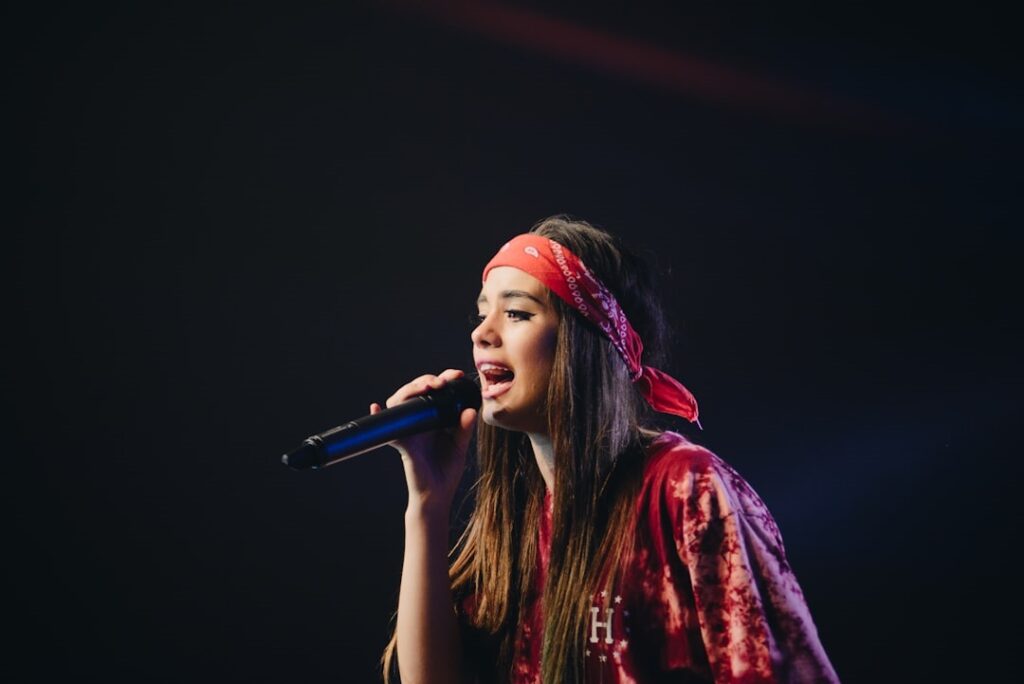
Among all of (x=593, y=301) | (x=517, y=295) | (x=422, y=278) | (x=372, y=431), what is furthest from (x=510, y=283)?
(x=422, y=278)

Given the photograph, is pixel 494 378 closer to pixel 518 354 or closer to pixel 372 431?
pixel 518 354

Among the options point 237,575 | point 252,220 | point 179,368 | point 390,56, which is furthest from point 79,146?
point 237,575

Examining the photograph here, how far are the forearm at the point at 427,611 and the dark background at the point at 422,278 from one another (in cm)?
62

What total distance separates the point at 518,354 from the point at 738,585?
0.47 m

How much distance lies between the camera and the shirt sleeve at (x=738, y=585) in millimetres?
955

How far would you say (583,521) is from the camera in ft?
4.08

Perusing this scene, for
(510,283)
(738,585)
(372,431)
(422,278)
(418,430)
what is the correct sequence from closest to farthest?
1. (738,585)
2. (372,431)
3. (418,430)
4. (510,283)
5. (422,278)

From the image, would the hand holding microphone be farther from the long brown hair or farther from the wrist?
the long brown hair

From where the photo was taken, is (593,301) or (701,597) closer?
(701,597)

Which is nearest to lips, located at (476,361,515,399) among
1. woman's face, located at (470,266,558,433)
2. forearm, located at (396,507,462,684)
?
woman's face, located at (470,266,558,433)

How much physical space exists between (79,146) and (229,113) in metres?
0.36

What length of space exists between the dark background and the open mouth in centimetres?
69

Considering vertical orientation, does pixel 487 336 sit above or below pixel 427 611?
above

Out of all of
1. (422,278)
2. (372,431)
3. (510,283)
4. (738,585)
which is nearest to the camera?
(738,585)
